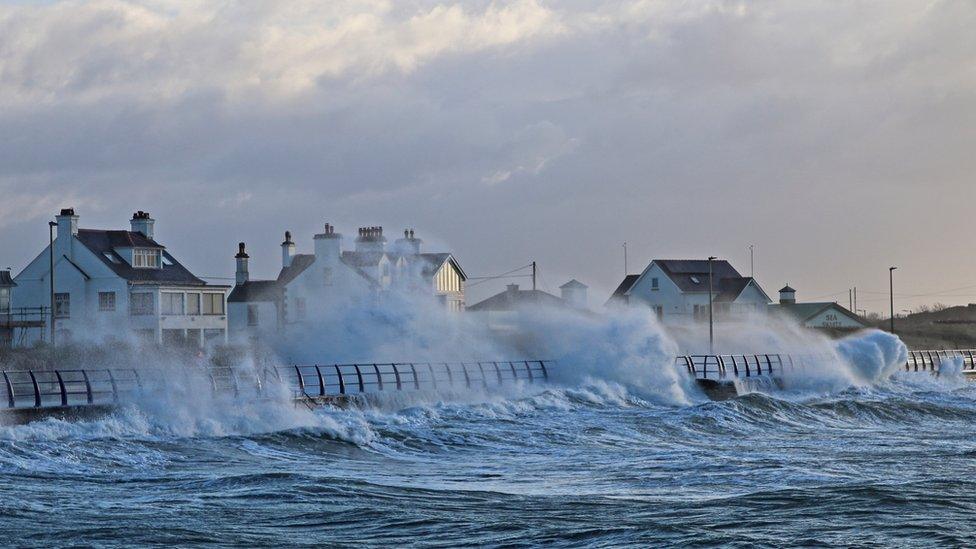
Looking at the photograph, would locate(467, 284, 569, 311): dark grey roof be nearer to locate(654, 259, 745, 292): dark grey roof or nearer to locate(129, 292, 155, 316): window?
locate(654, 259, 745, 292): dark grey roof

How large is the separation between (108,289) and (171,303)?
2.86 meters

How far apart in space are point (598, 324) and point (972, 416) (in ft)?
47.4

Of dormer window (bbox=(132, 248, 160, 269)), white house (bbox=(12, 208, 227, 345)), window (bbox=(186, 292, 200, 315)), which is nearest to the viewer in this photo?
white house (bbox=(12, 208, 227, 345))

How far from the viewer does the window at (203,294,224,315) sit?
64.0m

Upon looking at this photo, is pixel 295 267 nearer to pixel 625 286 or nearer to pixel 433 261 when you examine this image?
pixel 433 261

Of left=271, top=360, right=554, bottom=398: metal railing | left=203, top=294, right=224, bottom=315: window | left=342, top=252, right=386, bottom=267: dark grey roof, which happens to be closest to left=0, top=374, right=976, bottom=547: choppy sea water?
left=271, top=360, right=554, bottom=398: metal railing

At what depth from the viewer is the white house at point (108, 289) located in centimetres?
6019

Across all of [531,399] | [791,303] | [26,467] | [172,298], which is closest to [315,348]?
[531,399]

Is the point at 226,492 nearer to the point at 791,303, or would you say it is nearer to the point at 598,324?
the point at 598,324

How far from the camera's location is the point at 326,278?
67.6m

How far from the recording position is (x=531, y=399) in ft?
130

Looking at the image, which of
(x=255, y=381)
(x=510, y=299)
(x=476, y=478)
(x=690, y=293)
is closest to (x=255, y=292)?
(x=510, y=299)

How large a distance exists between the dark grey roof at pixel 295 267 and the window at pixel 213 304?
4.86 m

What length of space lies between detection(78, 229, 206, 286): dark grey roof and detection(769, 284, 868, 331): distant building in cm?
4324
